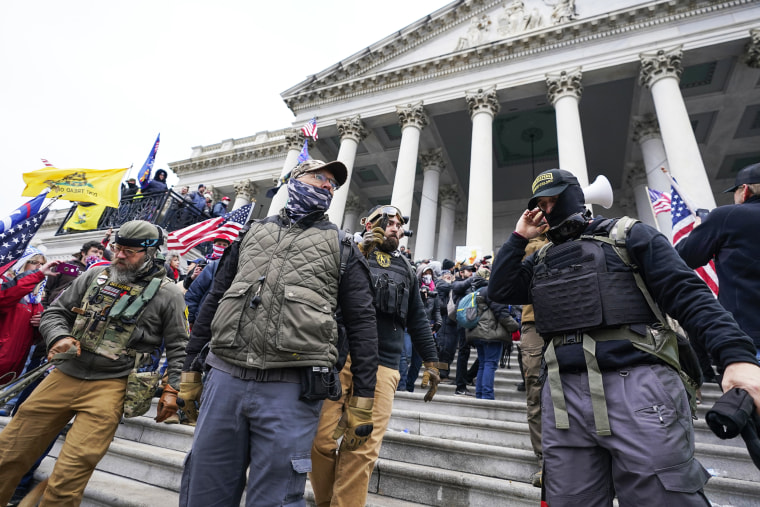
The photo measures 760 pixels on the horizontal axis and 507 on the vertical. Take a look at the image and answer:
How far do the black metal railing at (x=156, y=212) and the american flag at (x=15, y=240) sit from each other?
29.0ft

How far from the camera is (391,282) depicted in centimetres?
299

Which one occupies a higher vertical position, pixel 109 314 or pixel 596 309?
pixel 596 309

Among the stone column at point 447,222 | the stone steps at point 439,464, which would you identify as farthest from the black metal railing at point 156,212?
the stone steps at point 439,464

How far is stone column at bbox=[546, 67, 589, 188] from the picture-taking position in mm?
12477

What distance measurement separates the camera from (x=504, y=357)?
711cm

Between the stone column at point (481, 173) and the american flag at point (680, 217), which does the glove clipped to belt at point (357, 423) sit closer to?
the american flag at point (680, 217)

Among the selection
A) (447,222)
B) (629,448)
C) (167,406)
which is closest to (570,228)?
(629,448)

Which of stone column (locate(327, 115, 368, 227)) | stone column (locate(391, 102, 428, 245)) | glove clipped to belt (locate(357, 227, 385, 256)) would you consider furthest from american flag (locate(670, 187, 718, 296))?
stone column (locate(327, 115, 368, 227))

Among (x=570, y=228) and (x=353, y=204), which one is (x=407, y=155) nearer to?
(x=353, y=204)

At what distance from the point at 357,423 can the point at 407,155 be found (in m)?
14.8

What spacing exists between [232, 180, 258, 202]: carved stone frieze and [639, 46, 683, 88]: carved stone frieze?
21.6 meters

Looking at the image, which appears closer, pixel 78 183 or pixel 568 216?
pixel 568 216

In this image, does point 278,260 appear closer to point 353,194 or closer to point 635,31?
point 635,31

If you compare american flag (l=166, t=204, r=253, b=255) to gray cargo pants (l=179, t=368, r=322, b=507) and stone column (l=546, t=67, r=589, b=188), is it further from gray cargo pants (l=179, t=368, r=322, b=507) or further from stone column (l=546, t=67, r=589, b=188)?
stone column (l=546, t=67, r=589, b=188)
